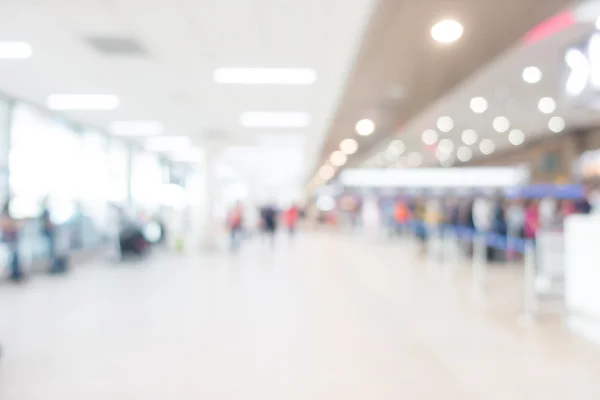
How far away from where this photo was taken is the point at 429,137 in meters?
17.6

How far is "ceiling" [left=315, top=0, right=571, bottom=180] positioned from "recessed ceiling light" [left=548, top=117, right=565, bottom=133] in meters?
5.19

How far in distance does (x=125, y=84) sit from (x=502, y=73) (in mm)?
6585

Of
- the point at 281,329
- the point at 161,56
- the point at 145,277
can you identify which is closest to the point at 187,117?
the point at 145,277

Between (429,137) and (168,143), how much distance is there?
9.22m

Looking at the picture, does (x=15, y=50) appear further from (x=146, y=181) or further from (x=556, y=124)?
(x=556, y=124)

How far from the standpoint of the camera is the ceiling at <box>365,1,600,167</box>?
6479 mm

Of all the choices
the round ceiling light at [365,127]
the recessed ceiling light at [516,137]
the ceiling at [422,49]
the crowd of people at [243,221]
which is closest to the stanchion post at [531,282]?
the ceiling at [422,49]

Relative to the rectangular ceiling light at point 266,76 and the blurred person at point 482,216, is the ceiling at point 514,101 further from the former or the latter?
the rectangular ceiling light at point 266,76

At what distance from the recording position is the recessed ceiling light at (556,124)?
14352 millimetres

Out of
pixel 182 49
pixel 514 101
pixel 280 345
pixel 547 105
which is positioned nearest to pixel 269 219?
pixel 514 101

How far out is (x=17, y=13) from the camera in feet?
17.5

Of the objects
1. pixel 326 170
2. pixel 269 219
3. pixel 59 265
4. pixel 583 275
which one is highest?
pixel 326 170

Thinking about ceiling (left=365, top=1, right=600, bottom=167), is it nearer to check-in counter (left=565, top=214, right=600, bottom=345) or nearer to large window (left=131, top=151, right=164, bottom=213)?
check-in counter (left=565, top=214, right=600, bottom=345)

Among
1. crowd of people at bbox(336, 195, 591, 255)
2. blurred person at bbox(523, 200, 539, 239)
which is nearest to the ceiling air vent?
crowd of people at bbox(336, 195, 591, 255)
